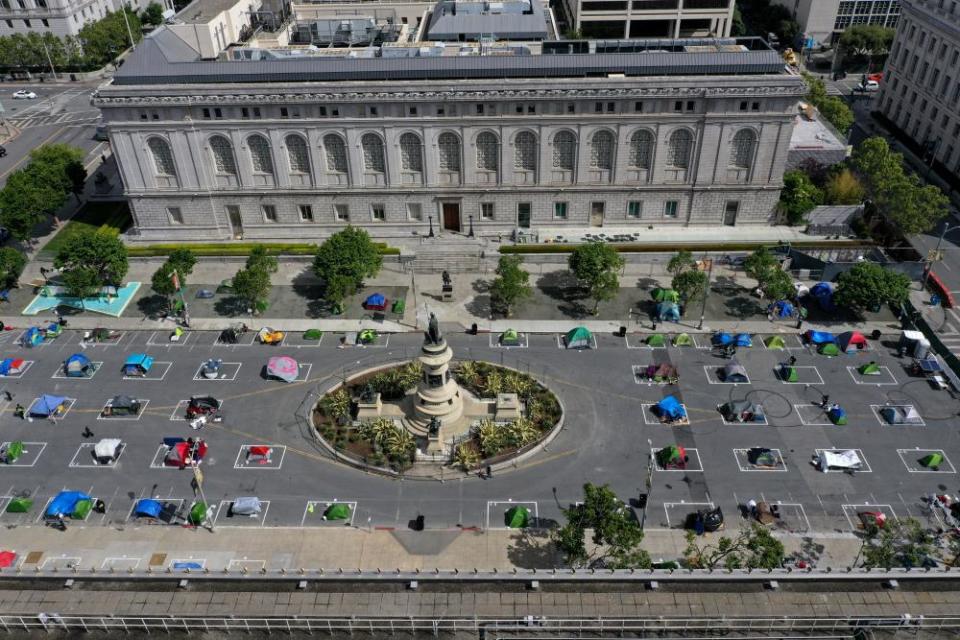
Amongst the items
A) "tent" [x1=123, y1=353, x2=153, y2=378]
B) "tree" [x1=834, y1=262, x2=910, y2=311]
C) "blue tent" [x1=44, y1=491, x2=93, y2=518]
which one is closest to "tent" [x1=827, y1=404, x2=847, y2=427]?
"tree" [x1=834, y1=262, x2=910, y2=311]

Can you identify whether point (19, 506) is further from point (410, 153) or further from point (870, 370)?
point (870, 370)

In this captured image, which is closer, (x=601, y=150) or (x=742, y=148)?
(x=742, y=148)

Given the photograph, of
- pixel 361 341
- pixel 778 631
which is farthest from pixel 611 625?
pixel 361 341

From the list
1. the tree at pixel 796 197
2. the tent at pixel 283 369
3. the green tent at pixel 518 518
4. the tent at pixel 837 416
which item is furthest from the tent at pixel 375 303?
the tree at pixel 796 197

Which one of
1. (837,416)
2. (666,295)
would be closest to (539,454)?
(666,295)

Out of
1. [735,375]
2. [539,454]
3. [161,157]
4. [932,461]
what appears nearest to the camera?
[932,461]

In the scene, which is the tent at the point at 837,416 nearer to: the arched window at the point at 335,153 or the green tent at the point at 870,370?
the green tent at the point at 870,370
